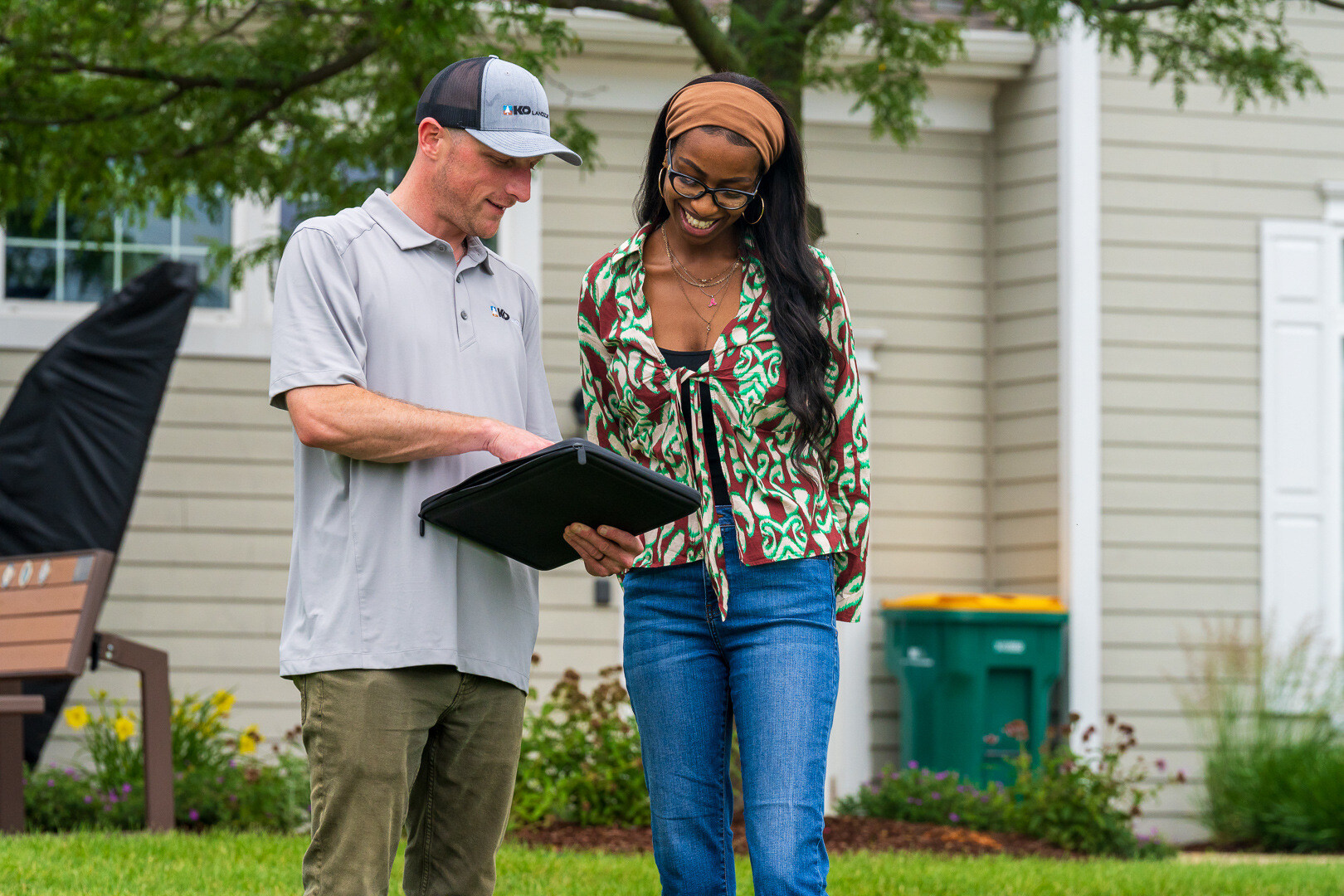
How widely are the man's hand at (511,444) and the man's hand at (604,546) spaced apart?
0.18 m

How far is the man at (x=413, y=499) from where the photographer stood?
92.6 inches

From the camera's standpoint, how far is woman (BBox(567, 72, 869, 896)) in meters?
2.58

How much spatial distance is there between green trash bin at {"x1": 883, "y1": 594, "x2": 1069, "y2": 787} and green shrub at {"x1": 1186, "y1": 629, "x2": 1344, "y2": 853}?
89 cm

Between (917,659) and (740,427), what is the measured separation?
16.6 ft

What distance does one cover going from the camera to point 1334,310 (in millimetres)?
8117

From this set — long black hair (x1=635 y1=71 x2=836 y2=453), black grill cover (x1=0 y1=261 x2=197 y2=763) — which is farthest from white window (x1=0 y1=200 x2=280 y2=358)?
long black hair (x1=635 y1=71 x2=836 y2=453)

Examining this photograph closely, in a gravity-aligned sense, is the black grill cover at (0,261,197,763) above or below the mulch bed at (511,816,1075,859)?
above

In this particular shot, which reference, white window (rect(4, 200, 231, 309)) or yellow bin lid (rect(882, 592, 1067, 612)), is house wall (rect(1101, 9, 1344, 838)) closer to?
yellow bin lid (rect(882, 592, 1067, 612))

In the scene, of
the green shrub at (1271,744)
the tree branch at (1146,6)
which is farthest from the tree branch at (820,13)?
the green shrub at (1271,744)

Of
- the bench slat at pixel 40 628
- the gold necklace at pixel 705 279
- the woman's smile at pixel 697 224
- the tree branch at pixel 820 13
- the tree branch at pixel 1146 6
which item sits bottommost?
the bench slat at pixel 40 628

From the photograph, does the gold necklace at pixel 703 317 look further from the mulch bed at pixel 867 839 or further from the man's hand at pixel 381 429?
the mulch bed at pixel 867 839

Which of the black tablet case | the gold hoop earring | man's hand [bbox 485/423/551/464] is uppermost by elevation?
the gold hoop earring

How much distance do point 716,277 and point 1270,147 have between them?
20.9ft

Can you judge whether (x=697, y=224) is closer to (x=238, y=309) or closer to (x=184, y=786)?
(x=184, y=786)
